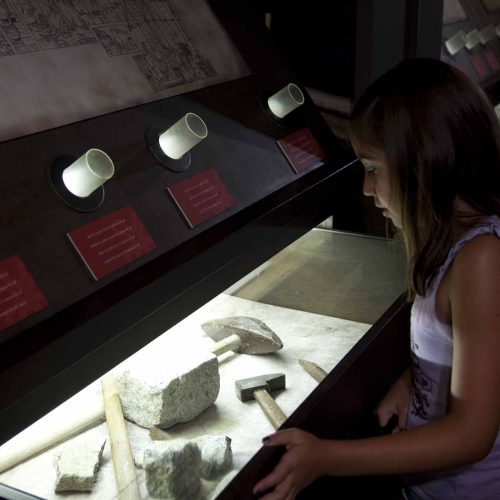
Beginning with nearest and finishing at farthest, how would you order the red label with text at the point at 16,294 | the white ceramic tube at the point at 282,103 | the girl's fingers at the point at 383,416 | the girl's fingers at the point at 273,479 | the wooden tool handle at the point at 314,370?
1. the red label with text at the point at 16,294
2. the girl's fingers at the point at 273,479
3. the wooden tool handle at the point at 314,370
4. the girl's fingers at the point at 383,416
5. the white ceramic tube at the point at 282,103

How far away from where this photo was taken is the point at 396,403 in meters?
1.78

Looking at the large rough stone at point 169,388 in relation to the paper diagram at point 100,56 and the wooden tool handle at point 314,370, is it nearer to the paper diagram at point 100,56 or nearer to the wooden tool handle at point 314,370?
the wooden tool handle at point 314,370

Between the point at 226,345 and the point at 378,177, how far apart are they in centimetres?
45

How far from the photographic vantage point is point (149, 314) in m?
1.26

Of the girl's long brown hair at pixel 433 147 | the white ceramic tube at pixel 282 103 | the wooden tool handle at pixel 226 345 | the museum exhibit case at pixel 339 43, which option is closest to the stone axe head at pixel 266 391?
the wooden tool handle at pixel 226 345

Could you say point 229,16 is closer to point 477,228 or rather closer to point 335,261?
point 335,261

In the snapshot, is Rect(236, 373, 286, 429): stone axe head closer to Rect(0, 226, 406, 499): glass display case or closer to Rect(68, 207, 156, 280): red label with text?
Rect(0, 226, 406, 499): glass display case

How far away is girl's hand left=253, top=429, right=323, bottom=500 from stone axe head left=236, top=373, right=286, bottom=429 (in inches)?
2.1

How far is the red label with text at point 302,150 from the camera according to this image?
73.1 inches

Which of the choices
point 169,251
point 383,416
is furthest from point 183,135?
point 383,416

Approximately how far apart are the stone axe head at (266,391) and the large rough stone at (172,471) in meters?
0.19

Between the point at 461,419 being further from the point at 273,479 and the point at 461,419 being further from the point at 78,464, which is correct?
the point at 78,464

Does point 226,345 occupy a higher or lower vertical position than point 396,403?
higher

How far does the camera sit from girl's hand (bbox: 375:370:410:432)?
1769 mm
